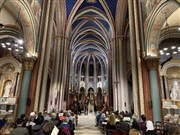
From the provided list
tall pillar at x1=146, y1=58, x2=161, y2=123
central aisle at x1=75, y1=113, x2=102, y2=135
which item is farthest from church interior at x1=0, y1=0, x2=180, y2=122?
central aisle at x1=75, y1=113, x2=102, y2=135

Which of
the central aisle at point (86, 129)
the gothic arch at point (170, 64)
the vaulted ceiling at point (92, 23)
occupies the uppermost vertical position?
the vaulted ceiling at point (92, 23)

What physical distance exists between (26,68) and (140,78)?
18.3ft

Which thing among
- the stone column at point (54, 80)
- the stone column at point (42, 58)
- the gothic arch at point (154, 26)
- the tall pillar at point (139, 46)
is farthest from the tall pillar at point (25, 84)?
the gothic arch at point (154, 26)

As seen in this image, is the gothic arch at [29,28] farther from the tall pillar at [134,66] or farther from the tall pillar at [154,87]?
the tall pillar at [154,87]

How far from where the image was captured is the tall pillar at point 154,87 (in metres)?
6.87

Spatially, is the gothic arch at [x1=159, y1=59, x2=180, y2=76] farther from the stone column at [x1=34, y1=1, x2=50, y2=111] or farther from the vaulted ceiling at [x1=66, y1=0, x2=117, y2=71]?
the stone column at [x1=34, y1=1, x2=50, y2=111]

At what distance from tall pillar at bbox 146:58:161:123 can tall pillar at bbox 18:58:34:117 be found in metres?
5.71

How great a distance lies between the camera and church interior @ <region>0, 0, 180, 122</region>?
747cm

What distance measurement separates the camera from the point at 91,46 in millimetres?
28391

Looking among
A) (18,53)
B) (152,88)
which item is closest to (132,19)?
(152,88)

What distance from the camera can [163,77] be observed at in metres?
14.4

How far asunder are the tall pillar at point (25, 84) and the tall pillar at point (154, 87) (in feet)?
18.7

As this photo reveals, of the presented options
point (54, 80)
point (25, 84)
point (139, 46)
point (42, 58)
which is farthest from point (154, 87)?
point (54, 80)

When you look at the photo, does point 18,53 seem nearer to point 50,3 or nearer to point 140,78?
point 50,3
